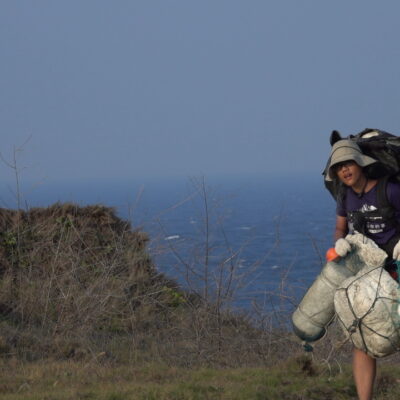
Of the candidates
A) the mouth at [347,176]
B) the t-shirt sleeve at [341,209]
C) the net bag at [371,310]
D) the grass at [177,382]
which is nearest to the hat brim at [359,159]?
the mouth at [347,176]

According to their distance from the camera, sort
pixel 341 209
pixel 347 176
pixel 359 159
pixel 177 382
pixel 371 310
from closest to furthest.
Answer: pixel 371 310 → pixel 359 159 → pixel 347 176 → pixel 341 209 → pixel 177 382

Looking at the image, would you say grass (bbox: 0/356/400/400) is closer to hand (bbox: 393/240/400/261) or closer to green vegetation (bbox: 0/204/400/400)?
green vegetation (bbox: 0/204/400/400)

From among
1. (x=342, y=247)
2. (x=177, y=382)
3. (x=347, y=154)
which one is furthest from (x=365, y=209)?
(x=177, y=382)

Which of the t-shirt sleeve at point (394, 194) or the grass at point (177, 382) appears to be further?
the grass at point (177, 382)

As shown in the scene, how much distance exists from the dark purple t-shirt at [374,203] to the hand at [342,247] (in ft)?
0.76

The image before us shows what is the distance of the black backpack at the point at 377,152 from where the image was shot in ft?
18.5

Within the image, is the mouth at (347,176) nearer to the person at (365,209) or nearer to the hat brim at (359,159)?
the person at (365,209)

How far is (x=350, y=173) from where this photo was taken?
568cm

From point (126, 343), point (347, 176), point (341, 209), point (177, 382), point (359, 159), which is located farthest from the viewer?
point (126, 343)

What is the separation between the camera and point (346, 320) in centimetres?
561

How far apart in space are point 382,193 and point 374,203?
9cm

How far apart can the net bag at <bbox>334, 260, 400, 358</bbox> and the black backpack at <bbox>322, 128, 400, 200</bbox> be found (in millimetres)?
717

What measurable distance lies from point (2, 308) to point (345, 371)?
19.4 feet

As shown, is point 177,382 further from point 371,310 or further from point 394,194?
point 394,194
